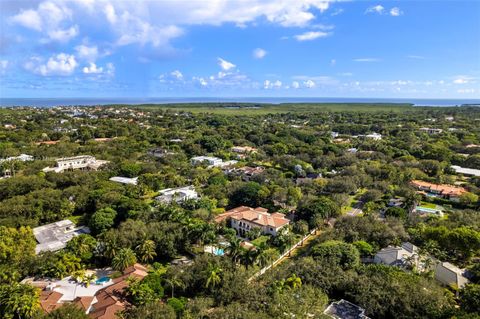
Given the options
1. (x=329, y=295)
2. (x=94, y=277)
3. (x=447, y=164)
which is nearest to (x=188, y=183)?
(x=94, y=277)

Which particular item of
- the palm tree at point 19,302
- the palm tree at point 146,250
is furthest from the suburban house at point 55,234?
the palm tree at point 19,302

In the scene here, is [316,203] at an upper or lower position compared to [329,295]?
upper

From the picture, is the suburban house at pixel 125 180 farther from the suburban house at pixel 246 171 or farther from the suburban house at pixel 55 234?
the suburban house at pixel 246 171

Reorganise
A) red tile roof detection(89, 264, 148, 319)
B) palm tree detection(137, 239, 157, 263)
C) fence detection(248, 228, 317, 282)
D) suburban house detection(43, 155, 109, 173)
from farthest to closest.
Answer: suburban house detection(43, 155, 109, 173), palm tree detection(137, 239, 157, 263), fence detection(248, 228, 317, 282), red tile roof detection(89, 264, 148, 319)

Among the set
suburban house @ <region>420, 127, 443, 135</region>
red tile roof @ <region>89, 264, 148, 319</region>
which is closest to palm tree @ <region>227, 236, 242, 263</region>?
red tile roof @ <region>89, 264, 148, 319</region>

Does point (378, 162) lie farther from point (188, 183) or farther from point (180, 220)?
point (180, 220)

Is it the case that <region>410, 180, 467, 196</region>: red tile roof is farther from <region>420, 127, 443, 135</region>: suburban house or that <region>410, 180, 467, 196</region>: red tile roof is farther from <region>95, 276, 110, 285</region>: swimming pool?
<region>420, 127, 443, 135</region>: suburban house

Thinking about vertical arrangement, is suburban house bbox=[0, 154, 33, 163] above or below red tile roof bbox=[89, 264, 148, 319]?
above
